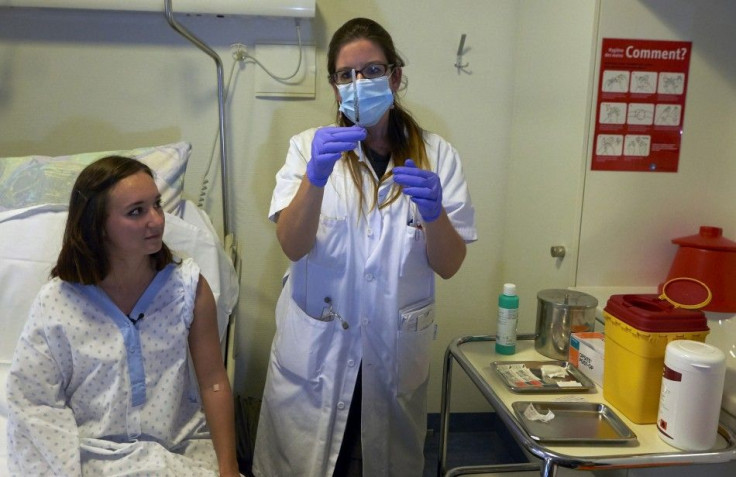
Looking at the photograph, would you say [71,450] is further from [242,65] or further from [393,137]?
[242,65]

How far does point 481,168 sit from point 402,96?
1.32 feet

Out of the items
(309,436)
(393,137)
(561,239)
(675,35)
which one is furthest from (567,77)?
(309,436)

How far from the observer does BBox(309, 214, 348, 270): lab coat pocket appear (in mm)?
1403

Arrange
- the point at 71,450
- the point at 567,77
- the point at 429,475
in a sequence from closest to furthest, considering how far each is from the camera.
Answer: the point at 71,450
the point at 567,77
the point at 429,475

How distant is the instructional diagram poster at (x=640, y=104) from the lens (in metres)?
1.61

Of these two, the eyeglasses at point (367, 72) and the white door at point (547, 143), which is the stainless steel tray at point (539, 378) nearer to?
the white door at point (547, 143)

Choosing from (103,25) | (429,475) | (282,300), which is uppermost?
(103,25)

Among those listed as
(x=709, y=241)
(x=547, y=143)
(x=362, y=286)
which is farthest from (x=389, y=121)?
(x=709, y=241)

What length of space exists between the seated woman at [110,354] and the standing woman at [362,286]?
0.22 meters

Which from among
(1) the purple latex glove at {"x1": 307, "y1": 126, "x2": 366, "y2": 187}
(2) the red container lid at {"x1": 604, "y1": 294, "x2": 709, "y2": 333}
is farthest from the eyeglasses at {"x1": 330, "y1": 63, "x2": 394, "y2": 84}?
(2) the red container lid at {"x1": 604, "y1": 294, "x2": 709, "y2": 333}

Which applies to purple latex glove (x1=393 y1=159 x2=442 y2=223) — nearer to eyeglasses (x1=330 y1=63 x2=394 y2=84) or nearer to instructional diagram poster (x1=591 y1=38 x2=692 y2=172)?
eyeglasses (x1=330 y1=63 x2=394 y2=84)

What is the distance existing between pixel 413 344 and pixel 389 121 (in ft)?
1.77

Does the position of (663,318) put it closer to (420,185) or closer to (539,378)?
(539,378)

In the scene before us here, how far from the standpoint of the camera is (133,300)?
1292 mm
